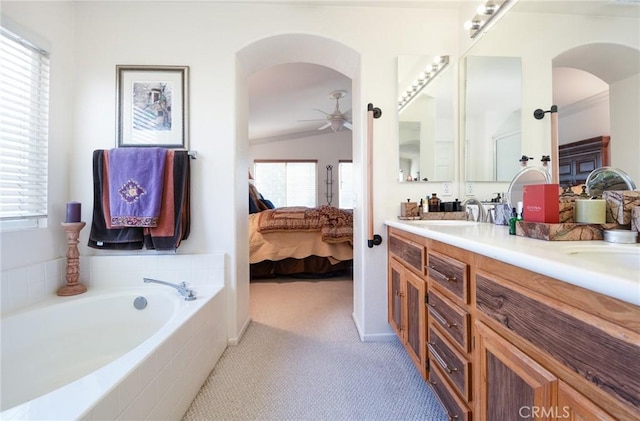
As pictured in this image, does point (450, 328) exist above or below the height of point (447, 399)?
above

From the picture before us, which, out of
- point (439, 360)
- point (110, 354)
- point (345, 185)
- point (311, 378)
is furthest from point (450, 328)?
point (345, 185)

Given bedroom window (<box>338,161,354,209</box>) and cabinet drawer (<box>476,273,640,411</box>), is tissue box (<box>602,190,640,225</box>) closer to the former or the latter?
cabinet drawer (<box>476,273,640,411</box>)

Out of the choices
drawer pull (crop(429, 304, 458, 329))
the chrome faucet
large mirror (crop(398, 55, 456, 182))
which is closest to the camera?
drawer pull (crop(429, 304, 458, 329))

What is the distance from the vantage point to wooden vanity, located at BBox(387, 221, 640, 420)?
1.57 feet

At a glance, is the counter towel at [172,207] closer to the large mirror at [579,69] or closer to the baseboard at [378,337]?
the baseboard at [378,337]

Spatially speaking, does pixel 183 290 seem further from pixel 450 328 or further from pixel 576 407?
pixel 576 407

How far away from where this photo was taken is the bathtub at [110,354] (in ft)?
2.64

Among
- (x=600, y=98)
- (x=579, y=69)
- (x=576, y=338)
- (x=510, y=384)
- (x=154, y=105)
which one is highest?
(x=154, y=105)

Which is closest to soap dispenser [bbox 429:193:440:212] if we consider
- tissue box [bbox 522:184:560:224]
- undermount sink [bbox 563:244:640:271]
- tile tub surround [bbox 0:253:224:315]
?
tissue box [bbox 522:184:560:224]

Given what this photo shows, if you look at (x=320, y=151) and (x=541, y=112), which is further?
(x=320, y=151)

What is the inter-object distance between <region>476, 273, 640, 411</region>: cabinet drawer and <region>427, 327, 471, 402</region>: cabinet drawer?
0.28 meters

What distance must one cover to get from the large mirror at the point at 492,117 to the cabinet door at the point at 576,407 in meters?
1.30

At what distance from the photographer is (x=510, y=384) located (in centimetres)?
72

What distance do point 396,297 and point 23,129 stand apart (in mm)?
2411
